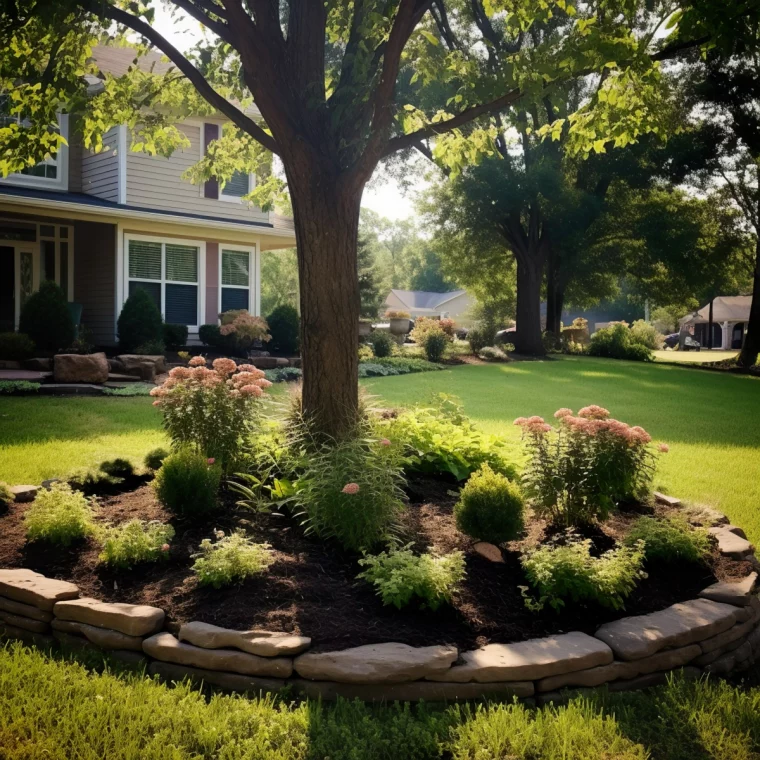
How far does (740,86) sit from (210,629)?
24.3 metres

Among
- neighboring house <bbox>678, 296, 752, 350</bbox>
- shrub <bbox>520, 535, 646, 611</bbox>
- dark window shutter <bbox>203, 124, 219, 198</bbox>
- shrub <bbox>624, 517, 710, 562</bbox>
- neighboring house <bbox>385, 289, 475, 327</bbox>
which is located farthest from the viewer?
neighboring house <bbox>385, 289, 475, 327</bbox>

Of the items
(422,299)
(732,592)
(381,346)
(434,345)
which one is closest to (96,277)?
(381,346)

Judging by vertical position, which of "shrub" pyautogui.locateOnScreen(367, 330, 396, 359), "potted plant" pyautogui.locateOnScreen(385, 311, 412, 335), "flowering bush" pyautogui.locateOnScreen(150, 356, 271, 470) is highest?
"potted plant" pyautogui.locateOnScreen(385, 311, 412, 335)

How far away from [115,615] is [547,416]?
7.94 metres

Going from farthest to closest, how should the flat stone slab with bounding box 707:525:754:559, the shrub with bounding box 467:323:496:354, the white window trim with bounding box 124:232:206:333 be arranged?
the shrub with bounding box 467:323:496:354, the white window trim with bounding box 124:232:206:333, the flat stone slab with bounding box 707:525:754:559

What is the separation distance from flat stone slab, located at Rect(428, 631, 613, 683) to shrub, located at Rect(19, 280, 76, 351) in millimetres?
12073

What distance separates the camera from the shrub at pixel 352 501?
395 cm

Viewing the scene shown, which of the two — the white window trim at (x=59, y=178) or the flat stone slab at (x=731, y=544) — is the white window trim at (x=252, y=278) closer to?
the white window trim at (x=59, y=178)

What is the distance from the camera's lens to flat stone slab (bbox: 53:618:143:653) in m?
3.16

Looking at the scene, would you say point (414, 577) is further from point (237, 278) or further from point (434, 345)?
point (237, 278)

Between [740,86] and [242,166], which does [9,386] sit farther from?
[740,86]

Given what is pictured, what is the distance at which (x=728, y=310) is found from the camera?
57.1m

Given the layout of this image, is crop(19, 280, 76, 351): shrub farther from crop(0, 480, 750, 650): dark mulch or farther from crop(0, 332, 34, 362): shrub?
crop(0, 480, 750, 650): dark mulch

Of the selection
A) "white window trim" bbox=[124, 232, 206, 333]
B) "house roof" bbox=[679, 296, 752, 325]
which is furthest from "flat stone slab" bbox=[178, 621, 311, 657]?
"house roof" bbox=[679, 296, 752, 325]
